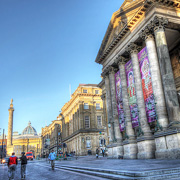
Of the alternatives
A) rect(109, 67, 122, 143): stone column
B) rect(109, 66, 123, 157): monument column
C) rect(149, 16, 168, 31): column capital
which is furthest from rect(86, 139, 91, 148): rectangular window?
rect(149, 16, 168, 31): column capital

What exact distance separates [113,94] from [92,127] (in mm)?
32804

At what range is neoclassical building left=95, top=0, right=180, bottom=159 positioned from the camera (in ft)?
61.6

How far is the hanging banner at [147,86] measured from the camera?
21.2 metres

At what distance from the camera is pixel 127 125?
25.6m

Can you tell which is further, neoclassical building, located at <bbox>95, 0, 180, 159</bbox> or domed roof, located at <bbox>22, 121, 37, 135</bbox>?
domed roof, located at <bbox>22, 121, 37, 135</bbox>

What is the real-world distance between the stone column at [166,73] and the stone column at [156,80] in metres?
0.83

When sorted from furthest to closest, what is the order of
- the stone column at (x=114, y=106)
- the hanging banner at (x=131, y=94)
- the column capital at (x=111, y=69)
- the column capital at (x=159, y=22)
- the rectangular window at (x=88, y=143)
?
the rectangular window at (x=88, y=143) < the column capital at (x=111, y=69) < the stone column at (x=114, y=106) < the hanging banner at (x=131, y=94) < the column capital at (x=159, y=22)

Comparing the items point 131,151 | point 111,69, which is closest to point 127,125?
point 131,151

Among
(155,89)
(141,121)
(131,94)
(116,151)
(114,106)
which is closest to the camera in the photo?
(155,89)

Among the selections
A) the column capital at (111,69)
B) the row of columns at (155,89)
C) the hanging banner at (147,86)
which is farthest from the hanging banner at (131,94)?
the column capital at (111,69)

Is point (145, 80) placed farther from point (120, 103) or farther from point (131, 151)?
point (131, 151)

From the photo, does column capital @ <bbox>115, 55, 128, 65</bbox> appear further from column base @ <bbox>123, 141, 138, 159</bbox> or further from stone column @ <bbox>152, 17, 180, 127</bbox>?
column base @ <bbox>123, 141, 138, 159</bbox>

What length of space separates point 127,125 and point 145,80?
6.33 meters

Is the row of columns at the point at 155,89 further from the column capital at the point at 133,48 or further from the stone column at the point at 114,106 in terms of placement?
the stone column at the point at 114,106
